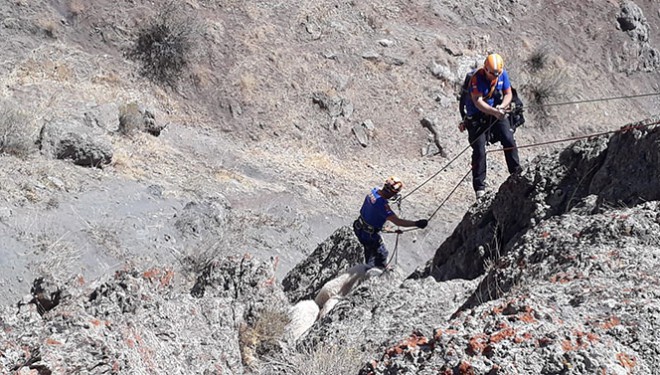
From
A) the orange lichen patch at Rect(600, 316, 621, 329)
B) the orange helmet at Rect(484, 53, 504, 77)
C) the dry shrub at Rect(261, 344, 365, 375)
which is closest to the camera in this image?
the orange lichen patch at Rect(600, 316, 621, 329)

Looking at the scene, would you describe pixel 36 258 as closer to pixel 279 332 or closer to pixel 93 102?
pixel 279 332

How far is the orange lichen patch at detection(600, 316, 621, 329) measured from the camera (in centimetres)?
380

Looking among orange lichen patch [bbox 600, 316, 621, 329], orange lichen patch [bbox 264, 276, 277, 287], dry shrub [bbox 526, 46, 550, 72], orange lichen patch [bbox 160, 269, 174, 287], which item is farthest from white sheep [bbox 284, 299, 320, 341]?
dry shrub [bbox 526, 46, 550, 72]

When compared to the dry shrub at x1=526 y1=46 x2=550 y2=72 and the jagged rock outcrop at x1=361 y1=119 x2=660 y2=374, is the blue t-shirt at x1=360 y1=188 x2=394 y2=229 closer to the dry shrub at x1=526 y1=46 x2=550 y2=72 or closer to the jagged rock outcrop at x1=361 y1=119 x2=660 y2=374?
the jagged rock outcrop at x1=361 y1=119 x2=660 y2=374

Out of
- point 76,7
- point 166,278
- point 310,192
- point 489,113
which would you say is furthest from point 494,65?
point 76,7

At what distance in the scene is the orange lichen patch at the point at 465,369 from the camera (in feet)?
11.7

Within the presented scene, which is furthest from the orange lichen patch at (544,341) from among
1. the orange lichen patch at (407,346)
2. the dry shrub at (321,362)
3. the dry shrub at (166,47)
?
the dry shrub at (166,47)

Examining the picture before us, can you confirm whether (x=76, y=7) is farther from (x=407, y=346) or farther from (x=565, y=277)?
(x=407, y=346)

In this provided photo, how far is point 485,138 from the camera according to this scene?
372 inches

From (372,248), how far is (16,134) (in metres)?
6.32

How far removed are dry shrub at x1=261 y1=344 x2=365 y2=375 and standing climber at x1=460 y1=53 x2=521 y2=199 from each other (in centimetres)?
396

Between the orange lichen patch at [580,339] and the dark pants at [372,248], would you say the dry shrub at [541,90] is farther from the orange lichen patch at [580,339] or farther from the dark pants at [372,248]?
the orange lichen patch at [580,339]

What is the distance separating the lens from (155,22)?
61.5ft

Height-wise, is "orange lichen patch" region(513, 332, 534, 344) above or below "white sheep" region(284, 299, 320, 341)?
above
